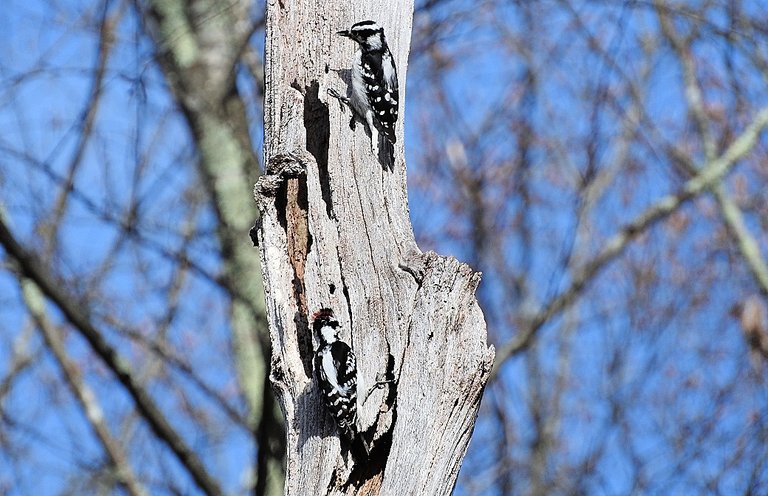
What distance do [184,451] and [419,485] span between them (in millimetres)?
2511

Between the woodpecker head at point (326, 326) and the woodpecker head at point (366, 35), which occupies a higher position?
the woodpecker head at point (366, 35)

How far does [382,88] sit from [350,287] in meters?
0.77

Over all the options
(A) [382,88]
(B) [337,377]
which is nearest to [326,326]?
(B) [337,377]

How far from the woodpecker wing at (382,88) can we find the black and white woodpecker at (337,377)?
0.82 metres

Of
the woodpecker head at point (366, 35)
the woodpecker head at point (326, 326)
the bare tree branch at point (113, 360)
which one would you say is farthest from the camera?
the bare tree branch at point (113, 360)

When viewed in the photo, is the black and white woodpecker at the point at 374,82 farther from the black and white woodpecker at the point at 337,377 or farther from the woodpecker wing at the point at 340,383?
the woodpecker wing at the point at 340,383

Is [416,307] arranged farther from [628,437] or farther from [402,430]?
[628,437]

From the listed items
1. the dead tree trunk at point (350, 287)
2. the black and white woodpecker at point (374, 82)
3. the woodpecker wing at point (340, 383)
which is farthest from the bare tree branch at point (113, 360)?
the woodpecker wing at point (340, 383)

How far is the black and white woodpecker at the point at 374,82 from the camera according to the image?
3.71 metres

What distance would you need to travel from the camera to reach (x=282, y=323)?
3535 mm

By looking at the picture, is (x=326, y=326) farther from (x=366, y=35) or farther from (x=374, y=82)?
(x=366, y=35)

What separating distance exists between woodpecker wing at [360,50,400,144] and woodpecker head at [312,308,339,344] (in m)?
0.81

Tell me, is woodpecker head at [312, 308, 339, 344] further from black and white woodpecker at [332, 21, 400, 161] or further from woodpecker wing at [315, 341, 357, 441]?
black and white woodpecker at [332, 21, 400, 161]

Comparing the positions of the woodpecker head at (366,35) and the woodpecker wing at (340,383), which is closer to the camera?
the woodpecker wing at (340,383)
